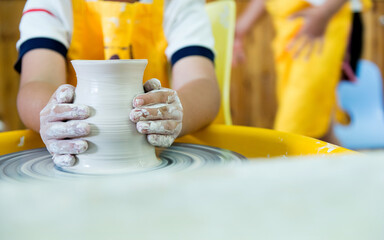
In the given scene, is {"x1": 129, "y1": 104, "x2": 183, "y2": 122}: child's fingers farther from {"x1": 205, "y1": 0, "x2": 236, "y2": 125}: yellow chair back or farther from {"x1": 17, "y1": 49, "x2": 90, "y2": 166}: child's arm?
{"x1": 205, "y1": 0, "x2": 236, "y2": 125}: yellow chair back

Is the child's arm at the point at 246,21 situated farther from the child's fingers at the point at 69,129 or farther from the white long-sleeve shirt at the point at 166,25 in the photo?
the child's fingers at the point at 69,129

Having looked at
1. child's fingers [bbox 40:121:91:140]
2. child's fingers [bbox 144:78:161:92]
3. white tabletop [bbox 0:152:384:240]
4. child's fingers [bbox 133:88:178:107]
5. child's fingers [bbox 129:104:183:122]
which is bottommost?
white tabletop [bbox 0:152:384:240]

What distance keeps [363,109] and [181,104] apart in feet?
7.72

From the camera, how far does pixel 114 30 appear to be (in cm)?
65

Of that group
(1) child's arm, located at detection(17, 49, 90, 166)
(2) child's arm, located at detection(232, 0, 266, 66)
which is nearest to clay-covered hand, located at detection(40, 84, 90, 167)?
(1) child's arm, located at detection(17, 49, 90, 166)

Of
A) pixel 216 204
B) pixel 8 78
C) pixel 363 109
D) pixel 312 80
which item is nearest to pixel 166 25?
pixel 216 204

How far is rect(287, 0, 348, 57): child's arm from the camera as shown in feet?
5.95

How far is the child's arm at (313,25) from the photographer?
1813mm

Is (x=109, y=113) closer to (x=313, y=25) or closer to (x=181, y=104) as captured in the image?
(x=181, y=104)

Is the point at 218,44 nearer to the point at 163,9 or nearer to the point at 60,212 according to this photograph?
the point at 163,9

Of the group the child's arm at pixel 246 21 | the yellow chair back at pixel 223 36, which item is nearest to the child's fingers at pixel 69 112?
the yellow chair back at pixel 223 36

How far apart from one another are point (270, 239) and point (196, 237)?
0.04 metres

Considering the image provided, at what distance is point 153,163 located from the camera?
0.50 m

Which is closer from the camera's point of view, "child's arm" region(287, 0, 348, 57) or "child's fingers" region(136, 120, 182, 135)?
"child's fingers" region(136, 120, 182, 135)
